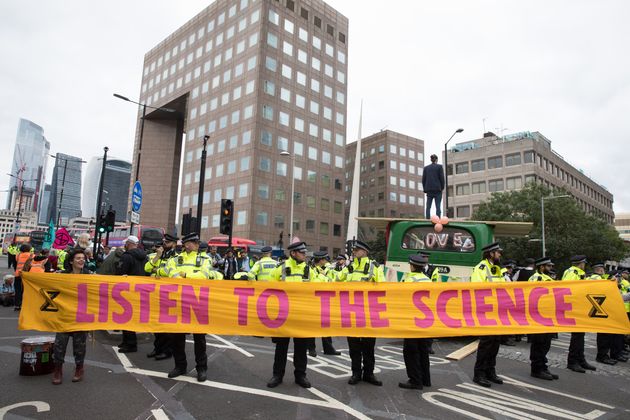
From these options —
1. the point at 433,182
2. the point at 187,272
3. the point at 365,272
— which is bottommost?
the point at 187,272

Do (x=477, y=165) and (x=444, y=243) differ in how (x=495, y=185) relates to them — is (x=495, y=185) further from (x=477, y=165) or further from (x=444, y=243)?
(x=444, y=243)

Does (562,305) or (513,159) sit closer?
(562,305)

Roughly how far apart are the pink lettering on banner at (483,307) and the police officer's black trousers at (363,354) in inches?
65.0

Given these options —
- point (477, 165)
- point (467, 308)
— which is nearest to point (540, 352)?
point (467, 308)

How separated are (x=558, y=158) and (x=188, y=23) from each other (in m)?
65.9

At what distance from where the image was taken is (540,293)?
6.38 m

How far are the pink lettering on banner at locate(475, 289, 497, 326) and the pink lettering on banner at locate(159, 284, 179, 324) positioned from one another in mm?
4508

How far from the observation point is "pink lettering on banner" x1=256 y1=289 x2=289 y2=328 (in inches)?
242

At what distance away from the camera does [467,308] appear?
6.34 m

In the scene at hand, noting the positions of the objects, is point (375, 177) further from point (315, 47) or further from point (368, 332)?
point (368, 332)

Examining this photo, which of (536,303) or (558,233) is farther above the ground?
(558,233)

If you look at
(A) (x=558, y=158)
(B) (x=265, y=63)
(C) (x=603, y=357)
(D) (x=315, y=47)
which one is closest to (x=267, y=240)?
(B) (x=265, y=63)

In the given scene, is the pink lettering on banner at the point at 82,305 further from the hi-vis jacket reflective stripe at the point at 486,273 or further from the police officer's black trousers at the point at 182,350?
the hi-vis jacket reflective stripe at the point at 486,273

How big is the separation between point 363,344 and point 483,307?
6.23 ft
